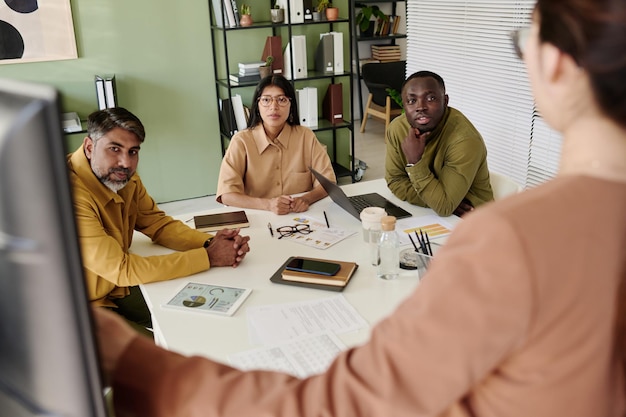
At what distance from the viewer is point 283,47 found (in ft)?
15.8

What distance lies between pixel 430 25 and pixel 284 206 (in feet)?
9.00

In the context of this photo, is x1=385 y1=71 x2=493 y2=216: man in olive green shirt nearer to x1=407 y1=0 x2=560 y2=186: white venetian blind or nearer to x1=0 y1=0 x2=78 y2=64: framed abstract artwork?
x1=407 y1=0 x2=560 y2=186: white venetian blind

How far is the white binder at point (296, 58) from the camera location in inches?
183

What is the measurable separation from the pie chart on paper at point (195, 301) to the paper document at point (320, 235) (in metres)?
0.52

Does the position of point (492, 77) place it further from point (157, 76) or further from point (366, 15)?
point (366, 15)

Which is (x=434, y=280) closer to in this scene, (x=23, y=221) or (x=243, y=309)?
(x=23, y=221)

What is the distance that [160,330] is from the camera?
1.68 m

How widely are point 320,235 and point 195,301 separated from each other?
2.12 ft

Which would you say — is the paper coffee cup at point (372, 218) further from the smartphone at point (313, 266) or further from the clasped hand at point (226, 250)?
the clasped hand at point (226, 250)

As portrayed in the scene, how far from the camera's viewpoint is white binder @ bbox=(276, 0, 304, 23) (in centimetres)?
457

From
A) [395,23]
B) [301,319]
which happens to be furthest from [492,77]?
[395,23]

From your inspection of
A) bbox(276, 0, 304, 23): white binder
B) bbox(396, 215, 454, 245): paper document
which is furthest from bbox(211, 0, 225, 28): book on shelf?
bbox(396, 215, 454, 245): paper document

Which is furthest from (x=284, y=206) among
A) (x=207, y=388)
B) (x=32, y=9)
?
(x=32, y=9)

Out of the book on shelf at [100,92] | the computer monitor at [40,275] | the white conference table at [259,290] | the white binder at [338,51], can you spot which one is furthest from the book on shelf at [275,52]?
the computer monitor at [40,275]
